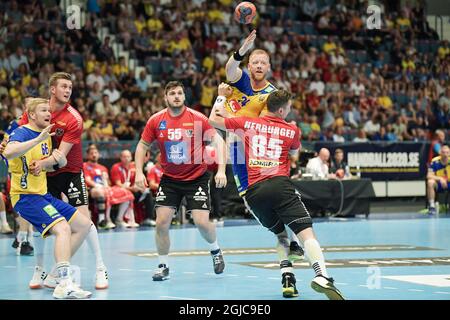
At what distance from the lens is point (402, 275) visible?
11148mm

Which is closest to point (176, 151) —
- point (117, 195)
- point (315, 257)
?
point (315, 257)

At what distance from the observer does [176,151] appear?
11.4m

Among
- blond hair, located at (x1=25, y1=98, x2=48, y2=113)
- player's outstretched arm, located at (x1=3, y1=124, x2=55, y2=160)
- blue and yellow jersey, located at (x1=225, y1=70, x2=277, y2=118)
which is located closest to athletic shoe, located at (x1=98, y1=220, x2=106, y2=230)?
blue and yellow jersey, located at (x1=225, y1=70, x2=277, y2=118)

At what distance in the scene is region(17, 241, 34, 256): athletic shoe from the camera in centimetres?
1399

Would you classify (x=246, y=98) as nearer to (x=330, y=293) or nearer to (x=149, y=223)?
(x=330, y=293)

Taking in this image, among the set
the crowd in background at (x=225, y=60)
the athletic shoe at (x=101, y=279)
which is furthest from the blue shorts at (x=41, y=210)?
the crowd in background at (x=225, y=60)

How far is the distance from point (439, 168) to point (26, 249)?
13.5 meters

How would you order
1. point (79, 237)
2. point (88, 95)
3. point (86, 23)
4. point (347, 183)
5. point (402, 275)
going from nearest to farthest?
point (79, 237) < point (402, 275) < point (347, 183) < point (88, 95) < point (86, 23)

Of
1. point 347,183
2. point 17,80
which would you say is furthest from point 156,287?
point 17,80

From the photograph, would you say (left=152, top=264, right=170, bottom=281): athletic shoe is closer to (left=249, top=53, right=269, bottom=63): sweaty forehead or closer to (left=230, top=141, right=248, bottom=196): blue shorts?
(left=230, top=141, right=248, bottom=196): blue shorts

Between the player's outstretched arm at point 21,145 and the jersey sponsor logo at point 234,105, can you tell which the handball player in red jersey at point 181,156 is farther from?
the player's outstretched arm at point 21,145

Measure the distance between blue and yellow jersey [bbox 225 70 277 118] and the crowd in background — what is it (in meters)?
10.1
